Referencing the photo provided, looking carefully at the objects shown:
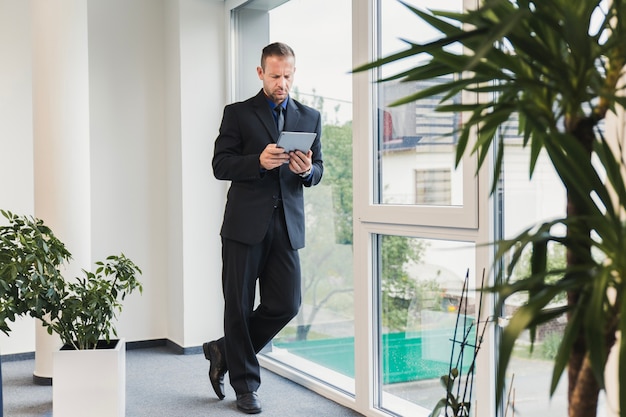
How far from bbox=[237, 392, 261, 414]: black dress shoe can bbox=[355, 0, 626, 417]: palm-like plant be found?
228 cm

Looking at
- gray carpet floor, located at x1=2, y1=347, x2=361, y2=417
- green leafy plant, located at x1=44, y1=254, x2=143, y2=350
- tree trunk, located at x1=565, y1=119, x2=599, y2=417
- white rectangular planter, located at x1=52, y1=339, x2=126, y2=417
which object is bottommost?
gray carpet floor, located at x1=2, y1=347, x2=361, y2=417

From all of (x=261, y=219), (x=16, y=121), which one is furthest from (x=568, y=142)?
(x=16, y=121)

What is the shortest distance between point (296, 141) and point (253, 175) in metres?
0.26

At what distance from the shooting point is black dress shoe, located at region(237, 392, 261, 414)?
3.35m

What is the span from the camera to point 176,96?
4734mm

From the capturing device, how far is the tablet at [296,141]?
305cm

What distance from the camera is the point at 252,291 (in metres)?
3.46

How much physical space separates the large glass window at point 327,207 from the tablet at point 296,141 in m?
0.57

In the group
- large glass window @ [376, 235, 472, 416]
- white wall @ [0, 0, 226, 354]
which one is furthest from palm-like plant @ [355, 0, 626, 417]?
white wall @ [0, 0, 226, 354]

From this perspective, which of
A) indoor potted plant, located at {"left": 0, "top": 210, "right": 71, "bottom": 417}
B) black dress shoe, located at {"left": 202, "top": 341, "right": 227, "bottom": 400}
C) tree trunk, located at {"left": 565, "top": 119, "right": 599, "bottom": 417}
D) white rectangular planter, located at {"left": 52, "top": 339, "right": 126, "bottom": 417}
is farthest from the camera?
black dress shoe, located at {"left": 202, "top": 341, "right": 227, "bottom": 400}

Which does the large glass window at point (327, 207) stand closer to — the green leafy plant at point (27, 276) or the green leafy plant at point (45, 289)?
the green leafy plant at point (45, 289)

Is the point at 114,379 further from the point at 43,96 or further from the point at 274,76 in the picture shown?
the point at 43,96

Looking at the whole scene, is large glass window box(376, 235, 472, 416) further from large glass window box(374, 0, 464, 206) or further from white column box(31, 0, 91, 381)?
white column box(31, 0, 91, 381)

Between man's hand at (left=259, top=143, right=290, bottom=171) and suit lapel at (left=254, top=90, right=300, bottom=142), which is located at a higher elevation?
suit lapel at (left=254, top=90, right=300, bottom=142)
